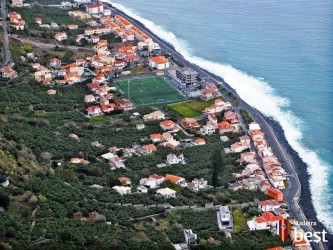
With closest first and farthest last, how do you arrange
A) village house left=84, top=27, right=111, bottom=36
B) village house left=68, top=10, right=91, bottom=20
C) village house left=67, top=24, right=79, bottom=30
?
village house left=84, top=27, right=111, bottom=36 < village house left=67, top=24, right=79, bottom=30 < village house left=68, top=10, right=91, bottom=20

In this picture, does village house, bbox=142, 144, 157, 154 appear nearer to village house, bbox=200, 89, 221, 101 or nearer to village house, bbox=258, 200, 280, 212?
village house, bbox=258, 200, 280, 212

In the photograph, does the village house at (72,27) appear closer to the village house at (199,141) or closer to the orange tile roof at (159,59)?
the orange tile roof at (159,59)

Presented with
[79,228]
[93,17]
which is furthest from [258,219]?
[93,17]

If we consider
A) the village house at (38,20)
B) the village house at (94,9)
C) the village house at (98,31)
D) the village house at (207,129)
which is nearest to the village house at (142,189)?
the village house at (207,129)

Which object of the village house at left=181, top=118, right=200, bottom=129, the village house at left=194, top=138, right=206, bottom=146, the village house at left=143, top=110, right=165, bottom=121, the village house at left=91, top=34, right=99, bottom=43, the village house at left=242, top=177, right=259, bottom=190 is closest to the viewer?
the village house at left=242, top=177, right=259, bottom=190

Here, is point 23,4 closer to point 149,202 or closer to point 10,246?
point 149,202

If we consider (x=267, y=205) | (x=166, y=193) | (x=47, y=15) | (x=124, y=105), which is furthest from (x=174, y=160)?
(x=47, y=15)

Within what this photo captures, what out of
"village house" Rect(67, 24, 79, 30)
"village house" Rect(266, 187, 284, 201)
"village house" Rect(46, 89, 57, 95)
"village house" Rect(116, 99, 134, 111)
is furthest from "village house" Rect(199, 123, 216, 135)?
"village house" Rect(67, 24, 79, 30)

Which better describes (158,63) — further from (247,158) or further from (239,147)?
(247,158)
